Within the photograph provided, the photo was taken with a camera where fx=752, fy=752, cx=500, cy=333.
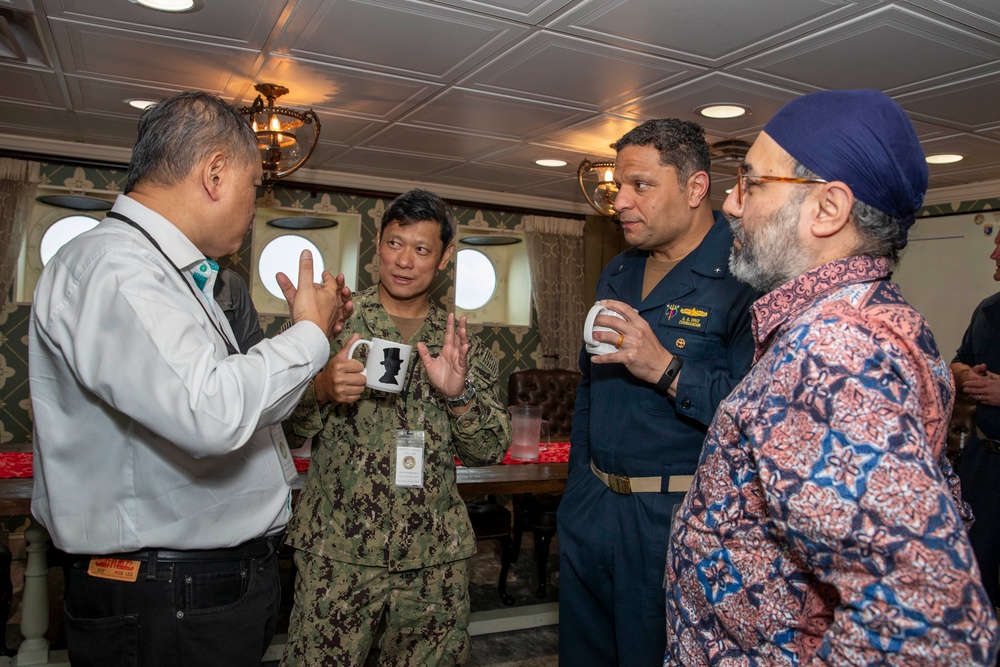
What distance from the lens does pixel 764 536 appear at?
97 cm

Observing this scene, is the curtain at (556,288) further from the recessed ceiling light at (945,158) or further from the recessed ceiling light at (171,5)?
the recessed ceiling light at (171,5)

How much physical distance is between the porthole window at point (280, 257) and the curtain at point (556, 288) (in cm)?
193

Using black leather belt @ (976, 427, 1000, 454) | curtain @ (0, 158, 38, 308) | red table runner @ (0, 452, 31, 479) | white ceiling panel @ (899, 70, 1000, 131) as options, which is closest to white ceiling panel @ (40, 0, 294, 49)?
red table runner @ (0, 452, 31, 479)

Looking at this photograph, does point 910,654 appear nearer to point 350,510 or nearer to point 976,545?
point 350,510

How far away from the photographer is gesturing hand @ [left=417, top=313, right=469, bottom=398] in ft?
6.21

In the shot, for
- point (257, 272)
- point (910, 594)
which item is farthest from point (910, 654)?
point (257, 272)

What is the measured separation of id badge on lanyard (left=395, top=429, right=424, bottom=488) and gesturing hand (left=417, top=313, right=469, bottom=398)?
0.18 metres

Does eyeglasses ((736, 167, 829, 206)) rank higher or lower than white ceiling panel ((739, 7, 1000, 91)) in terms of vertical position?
lower

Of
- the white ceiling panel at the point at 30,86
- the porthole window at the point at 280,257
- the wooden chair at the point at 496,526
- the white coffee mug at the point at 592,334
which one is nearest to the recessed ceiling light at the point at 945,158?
the wooden chair at the point at 496,526

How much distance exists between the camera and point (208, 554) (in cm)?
130

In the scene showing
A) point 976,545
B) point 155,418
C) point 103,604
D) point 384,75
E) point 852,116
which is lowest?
point 976,545

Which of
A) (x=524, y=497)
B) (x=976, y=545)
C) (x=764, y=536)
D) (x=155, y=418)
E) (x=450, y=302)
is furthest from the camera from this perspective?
(x=450, y=302)

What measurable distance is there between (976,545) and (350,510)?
289cm

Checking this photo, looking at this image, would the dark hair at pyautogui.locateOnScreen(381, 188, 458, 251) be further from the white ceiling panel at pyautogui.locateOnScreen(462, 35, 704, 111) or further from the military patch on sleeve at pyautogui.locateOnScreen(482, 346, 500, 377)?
the white ceiling panel at pyautogui.locateOnScreen(462, 35, 704, 111)
